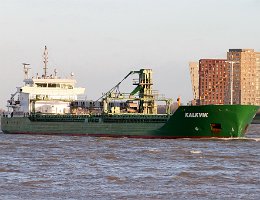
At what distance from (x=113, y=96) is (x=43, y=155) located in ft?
126

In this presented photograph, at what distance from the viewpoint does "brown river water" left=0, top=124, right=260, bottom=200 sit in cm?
3088

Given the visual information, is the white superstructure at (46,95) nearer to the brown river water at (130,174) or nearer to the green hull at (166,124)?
the green hull at (166,124)

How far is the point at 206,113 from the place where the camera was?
7356 centimetres

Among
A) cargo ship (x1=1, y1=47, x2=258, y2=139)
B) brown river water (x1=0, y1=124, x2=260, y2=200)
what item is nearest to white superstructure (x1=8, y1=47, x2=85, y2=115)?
cargo ship (x1=1, y1=47, x2=258, y2=139)

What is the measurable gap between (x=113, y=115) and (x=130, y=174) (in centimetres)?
4627

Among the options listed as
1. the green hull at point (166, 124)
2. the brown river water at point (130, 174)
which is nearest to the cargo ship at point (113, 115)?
the green hull at point (166, 124)

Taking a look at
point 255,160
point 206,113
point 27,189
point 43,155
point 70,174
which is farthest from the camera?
point 206,113

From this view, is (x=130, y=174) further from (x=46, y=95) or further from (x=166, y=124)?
(x=46, y=95)

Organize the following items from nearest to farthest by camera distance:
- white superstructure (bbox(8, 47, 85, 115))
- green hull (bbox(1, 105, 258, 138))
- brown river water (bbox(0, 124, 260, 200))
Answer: brown river water (bbox(0, 124, 260, 200)) < green hull (bbox(1, 105, 258, 138)) < white superstructure (bbox(8, 47, 85, 115))

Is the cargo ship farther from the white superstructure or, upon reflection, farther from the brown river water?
the brown river water

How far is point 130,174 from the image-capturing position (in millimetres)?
37875

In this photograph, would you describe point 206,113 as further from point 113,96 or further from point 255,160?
point 255,160

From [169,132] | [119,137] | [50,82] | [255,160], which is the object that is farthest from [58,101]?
[255,160]

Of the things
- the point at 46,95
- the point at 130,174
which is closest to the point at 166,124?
the point at 46,95
